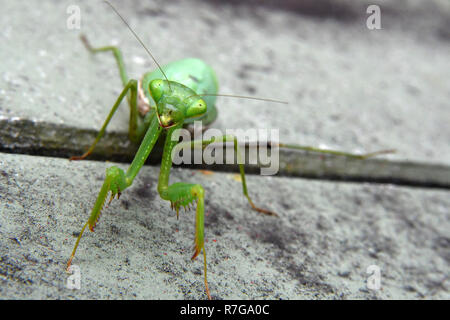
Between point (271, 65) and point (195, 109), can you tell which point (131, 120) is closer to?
point (195, 109)

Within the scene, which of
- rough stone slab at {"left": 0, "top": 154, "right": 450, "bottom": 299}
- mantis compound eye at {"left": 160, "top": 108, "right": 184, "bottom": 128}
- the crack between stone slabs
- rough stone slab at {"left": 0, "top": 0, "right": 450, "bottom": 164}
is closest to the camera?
rough stone slab at {"left": 0, "top": 154, "right": 450, "bottom": 299}

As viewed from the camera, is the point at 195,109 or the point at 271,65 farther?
the point at 271,65

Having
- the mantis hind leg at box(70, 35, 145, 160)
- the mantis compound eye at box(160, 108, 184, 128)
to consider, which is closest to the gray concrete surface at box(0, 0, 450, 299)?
the mantis hind leg at box(70, 35, 145, 160)

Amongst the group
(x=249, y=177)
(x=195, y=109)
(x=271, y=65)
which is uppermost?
(x=271, y=65)

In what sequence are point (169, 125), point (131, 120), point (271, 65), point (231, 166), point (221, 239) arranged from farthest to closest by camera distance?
point (271, 65) → point (231, 166) → point (131, 120) → point (221, 239) → point (169, 125)

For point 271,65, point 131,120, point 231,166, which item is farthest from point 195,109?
point 271,65

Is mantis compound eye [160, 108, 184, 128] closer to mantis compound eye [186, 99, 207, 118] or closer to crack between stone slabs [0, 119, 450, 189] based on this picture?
mantis compound eye [186, 99, 207, 118]

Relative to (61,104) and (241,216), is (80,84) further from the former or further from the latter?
(241,216)
